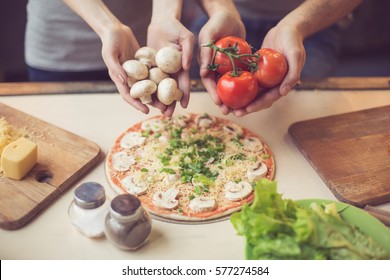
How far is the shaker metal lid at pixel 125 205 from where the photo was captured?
47.1 inches

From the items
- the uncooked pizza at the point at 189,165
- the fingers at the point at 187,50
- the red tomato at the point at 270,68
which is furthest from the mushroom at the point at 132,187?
the red tomato at the point at 270,68

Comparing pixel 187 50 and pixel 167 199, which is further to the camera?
pixel 187 50

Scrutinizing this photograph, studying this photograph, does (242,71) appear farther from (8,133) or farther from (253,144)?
(8,133)

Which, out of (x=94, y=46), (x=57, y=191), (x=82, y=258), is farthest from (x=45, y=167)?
(x=94, y=46)

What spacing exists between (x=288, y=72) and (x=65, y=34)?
106 cm

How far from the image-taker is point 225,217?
1.42 metres

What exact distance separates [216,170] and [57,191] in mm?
524

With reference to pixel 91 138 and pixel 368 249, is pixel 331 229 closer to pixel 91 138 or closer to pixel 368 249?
pixel 368 249

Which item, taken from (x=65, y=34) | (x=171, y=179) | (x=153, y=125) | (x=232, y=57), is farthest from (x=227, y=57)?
(x=65, y=34)

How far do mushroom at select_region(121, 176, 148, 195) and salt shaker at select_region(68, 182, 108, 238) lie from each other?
13cm

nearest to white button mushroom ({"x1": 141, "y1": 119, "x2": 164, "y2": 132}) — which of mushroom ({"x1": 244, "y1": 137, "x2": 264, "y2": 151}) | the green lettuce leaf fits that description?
mushroom ({"x1": 244, "y1": 137, "x2": 264, "y2": 151})

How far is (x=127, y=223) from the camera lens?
4.05ft

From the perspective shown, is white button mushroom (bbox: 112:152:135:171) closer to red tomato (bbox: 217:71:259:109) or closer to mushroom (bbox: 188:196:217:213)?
mushroom (bbox: 188:196:217:213)

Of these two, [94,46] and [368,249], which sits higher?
[368,249]
